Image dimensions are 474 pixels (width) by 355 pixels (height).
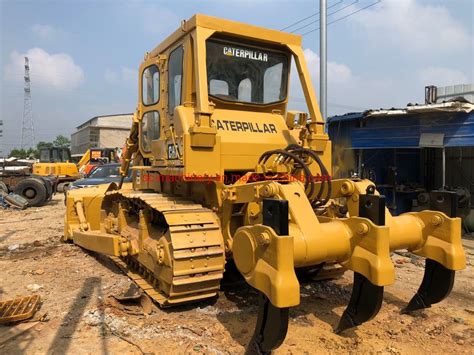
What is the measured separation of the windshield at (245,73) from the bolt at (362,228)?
238cm

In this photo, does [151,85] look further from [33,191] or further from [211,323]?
[33,191]

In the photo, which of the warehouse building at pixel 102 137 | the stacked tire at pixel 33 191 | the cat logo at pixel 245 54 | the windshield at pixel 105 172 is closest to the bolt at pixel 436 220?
the cat logo at pixel 245 54

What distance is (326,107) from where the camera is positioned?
11742mm

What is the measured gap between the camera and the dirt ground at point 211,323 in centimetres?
371

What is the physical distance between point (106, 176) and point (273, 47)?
31.4 ft

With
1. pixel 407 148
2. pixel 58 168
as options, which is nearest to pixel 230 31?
pixel 407 148

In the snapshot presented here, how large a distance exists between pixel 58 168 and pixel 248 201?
758 inches

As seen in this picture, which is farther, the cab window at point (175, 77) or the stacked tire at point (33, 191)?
the stacked tire at point (33, 191)

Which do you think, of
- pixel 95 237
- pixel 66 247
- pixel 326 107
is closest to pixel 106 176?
pixel 66 247

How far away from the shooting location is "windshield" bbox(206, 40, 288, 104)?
4.99m

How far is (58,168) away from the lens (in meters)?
21.1

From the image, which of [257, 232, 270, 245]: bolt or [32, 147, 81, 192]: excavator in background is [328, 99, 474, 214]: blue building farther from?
[32, 147, 81, 192]: excavator in background

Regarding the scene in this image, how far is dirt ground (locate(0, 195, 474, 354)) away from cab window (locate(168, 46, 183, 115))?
2288 mm

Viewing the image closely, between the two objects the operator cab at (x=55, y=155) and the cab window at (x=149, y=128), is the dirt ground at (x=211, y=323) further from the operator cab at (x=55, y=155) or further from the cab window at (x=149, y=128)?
the operator cab at (x=55, y=155)
